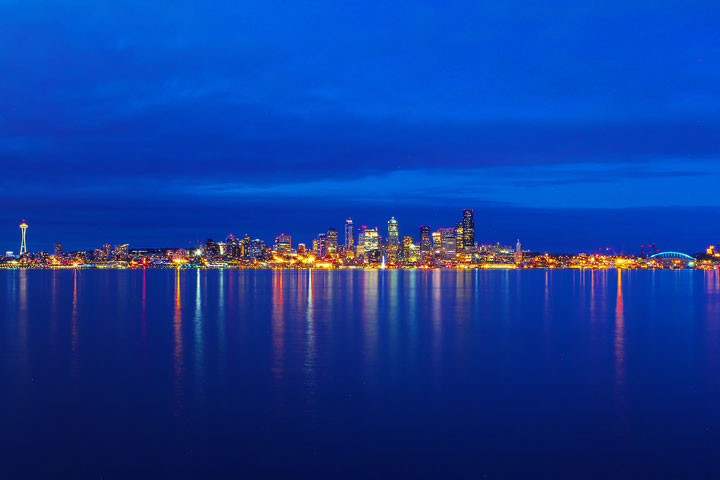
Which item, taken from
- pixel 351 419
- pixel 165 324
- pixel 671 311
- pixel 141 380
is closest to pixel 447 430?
pixel 351 419

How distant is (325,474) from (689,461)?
8.36 m

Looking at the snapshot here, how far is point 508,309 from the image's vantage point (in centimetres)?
5553

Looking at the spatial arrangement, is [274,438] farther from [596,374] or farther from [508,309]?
[508,309]

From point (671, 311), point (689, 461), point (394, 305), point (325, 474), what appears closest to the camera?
point (325, 474)

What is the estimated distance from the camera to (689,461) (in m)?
14.6

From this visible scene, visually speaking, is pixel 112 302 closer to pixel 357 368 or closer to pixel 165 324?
pixel 165 324

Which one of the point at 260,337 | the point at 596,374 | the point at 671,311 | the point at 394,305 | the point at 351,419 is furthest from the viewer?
the point at 394,305

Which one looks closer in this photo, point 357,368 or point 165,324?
point 357,368

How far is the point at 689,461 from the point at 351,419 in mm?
8404

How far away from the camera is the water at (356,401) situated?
14.4m

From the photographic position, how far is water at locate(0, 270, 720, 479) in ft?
47.1

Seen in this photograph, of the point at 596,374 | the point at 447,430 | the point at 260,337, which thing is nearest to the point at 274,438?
the point at 447,430

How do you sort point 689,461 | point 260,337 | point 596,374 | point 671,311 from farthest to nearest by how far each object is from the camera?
point 671,311 < point 260,337 < point 596,374 < point 689,461

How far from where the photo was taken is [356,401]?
19.8 m
